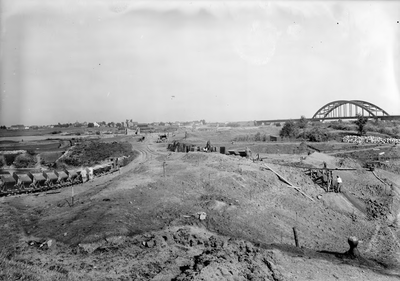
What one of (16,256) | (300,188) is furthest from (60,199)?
(300,188)

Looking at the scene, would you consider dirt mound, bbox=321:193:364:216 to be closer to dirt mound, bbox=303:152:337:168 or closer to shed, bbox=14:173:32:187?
dirt mound, bbox=303:152:337:168

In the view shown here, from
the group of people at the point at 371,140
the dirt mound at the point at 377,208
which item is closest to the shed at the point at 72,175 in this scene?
the dirt mound at the point at 377,208

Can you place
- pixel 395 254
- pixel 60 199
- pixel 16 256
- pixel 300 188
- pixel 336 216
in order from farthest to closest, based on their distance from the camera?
1. pixel 300 188
2. pixel 336 216
3. pixel 60 199
4. pixel 395 254
5. pixel 16 256

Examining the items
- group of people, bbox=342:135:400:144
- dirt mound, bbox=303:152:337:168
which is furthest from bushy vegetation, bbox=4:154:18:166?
group of people, bbox=342:135:400:144

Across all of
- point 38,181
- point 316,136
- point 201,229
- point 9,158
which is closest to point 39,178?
point 38,181

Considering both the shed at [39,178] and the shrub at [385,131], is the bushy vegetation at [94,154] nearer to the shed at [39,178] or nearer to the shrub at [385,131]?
the shed at [39,178]

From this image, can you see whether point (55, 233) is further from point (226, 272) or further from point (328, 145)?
point (328, 145)
